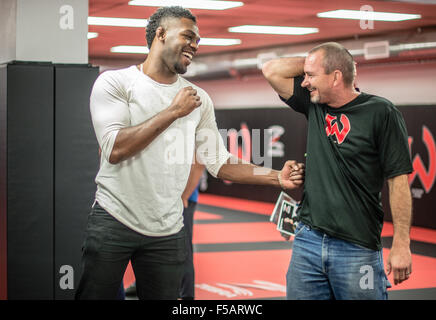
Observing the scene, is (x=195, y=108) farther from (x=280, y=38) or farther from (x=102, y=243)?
(x=280, y=38)

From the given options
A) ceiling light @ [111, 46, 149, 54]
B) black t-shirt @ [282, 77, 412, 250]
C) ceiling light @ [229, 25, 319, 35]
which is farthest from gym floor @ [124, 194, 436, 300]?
ceiling light @ [111, 46, 149, 54]

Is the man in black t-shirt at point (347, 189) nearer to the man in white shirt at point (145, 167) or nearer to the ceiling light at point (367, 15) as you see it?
the man in white shirt at point (145, 167)

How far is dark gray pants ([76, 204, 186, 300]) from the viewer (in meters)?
2.65

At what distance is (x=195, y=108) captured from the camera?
8.76 ft

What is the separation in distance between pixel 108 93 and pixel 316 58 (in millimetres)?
1027

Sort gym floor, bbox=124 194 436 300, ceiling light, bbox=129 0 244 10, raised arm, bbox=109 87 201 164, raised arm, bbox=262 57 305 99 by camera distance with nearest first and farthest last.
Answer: raised arm, bbox=109 87 201 164
raised arm, bbox=262 57 305 99
gym floor, bbox=124 194 436 300
ceiling light, bbox=129 0 244 10

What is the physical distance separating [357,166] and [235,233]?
7019 mm

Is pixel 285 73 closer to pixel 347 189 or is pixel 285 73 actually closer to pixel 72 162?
pixel 347 189

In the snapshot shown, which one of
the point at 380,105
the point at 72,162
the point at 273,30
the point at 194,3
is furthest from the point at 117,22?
the point at 380,105

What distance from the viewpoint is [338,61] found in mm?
3008

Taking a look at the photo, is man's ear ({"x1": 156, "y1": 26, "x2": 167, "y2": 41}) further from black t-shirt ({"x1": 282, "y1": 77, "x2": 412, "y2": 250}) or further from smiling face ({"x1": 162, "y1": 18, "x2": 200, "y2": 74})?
black t-shirt ({"x1": 282, "y1": 77, "x2": 412, "y2": 250})
